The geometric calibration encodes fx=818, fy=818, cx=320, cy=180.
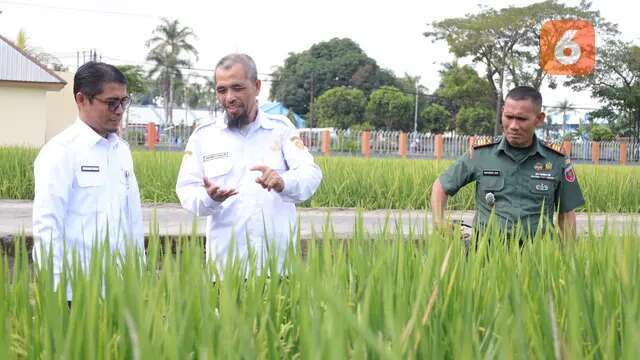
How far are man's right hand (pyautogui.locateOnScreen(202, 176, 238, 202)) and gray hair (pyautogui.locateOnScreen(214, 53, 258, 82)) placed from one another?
15.4 inches

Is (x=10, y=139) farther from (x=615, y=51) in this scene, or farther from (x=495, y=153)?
(x=615, y=51)

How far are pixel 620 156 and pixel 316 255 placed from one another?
32.8 metres

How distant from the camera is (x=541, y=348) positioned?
1.02m

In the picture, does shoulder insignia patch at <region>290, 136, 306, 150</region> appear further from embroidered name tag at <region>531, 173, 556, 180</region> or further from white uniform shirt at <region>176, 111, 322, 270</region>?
embroidered name tag at <region>531, 173, 556, 180</region>

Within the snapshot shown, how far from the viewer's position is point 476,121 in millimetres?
42531

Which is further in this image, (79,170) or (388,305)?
Result: (79,170)

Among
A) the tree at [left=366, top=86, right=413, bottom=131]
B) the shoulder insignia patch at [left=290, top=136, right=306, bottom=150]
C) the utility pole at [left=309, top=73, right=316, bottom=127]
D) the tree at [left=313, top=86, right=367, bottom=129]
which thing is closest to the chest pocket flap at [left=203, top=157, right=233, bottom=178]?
the shoulder insignia patch at [left=290, top=136, right=306, bottom=150]

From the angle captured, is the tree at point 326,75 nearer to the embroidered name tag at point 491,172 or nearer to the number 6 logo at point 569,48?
the number 6 logo at point 569,48

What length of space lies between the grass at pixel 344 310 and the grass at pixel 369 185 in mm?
6287

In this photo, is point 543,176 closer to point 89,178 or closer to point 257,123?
point 257,123

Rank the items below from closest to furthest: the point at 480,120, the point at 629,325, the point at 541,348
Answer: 1. the point at 629,325
2. the point at 541,348
3. the point at 480,120

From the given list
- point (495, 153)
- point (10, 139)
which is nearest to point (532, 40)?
point (10, 139)

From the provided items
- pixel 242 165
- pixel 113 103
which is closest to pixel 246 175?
pixel 242 165

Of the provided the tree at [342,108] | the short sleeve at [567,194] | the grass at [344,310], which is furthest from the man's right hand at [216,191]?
the tree at [342,108]
